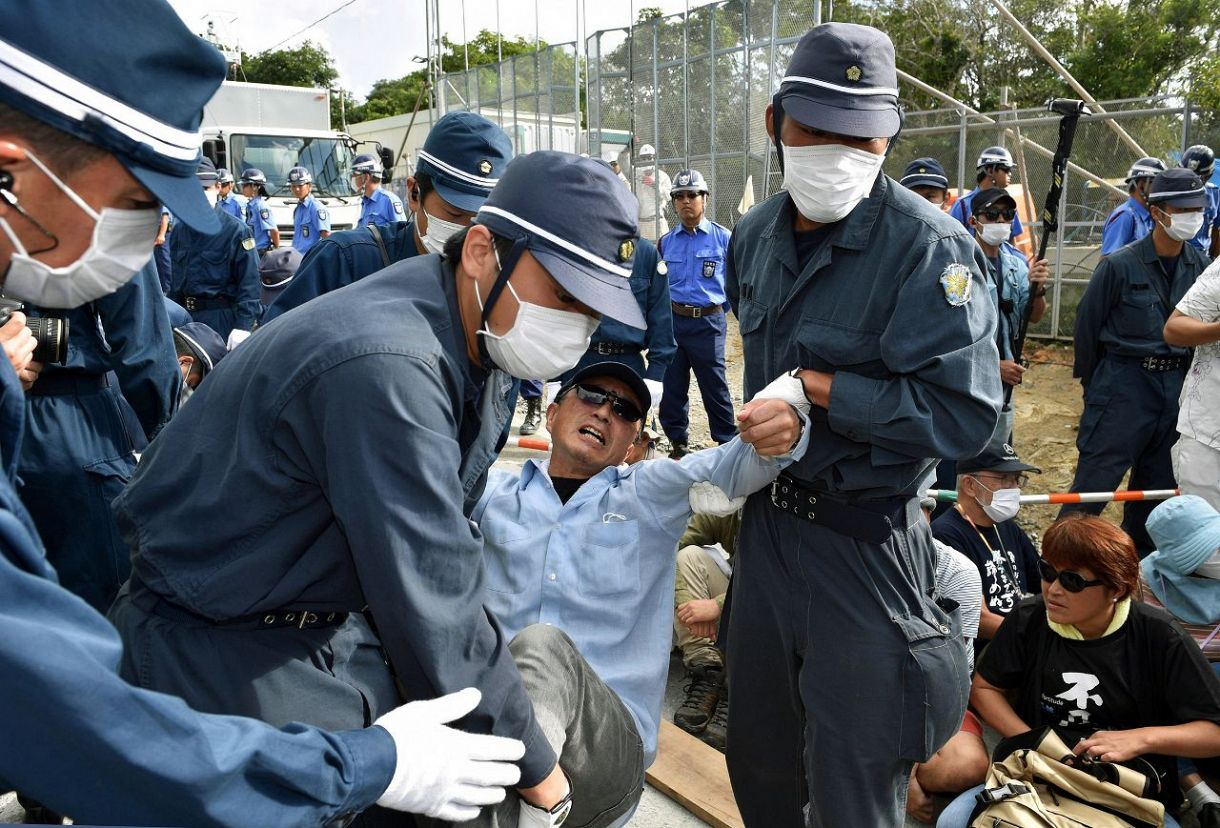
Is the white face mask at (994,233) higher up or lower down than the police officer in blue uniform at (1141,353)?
higher up

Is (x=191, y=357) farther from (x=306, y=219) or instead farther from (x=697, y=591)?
(x=306, y=219)

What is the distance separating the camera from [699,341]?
805 centimetres

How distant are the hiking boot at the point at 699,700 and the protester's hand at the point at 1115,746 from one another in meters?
1.37

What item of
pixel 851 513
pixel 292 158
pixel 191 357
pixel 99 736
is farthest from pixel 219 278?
pixel 292 158

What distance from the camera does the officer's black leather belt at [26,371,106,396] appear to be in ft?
9.36

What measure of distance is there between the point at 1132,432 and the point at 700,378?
342 cm

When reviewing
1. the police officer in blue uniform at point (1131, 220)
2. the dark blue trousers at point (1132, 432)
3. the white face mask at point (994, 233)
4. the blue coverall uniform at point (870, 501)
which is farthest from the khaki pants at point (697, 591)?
the police officer in blue uniform at point (1131, 220)

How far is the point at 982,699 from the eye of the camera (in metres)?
3.43

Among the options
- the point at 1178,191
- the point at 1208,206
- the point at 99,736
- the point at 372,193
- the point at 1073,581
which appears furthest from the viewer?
the point at 372,193

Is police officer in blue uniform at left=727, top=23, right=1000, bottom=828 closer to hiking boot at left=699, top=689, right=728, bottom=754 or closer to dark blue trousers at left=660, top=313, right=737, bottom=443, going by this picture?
hiking boot at left=699, top=689, right=728, bottom=754

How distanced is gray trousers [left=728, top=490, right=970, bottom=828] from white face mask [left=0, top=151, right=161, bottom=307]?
1636mm

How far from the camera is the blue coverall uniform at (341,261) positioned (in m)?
3.53

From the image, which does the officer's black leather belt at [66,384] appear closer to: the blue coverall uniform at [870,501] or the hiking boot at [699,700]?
the blue coverall uniform at [870,501]

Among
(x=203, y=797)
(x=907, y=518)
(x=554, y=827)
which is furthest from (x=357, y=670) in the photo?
(x=907, y=518)
